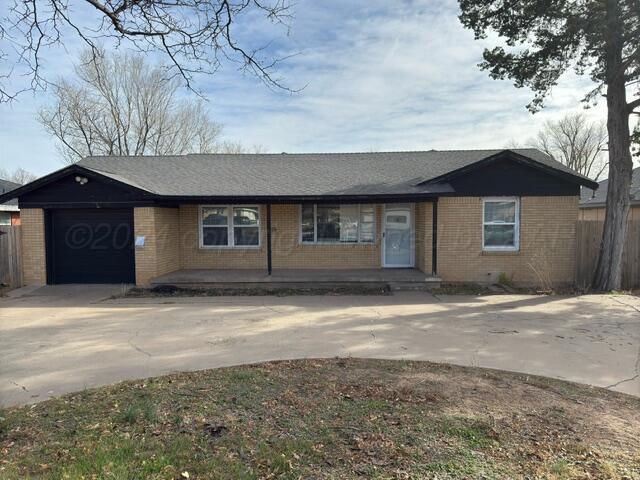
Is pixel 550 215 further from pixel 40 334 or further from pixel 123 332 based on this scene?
pixel 40 334

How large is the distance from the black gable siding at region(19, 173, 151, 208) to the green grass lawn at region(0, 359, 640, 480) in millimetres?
9032

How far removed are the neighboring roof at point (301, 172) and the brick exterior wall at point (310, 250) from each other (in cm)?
123

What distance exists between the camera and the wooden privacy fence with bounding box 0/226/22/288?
12.4m

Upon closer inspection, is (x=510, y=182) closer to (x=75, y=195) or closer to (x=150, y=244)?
(x=150, y=244)

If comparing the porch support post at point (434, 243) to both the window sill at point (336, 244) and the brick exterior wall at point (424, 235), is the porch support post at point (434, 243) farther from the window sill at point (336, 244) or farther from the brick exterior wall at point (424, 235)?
the window sill at point (336, 244)

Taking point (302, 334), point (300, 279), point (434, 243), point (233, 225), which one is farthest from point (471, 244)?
point (233, 225)

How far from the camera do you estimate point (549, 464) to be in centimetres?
329

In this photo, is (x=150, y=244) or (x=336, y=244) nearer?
(x=150, y=244)

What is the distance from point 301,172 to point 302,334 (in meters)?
8.51

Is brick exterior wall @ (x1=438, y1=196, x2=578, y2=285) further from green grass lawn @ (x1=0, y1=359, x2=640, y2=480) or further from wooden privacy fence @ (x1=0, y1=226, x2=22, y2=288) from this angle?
wooden privacy fence @ (x1=0, y1=226, x2=22, y2=288)

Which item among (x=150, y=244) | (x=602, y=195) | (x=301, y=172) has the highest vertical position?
(x=301, y=172)

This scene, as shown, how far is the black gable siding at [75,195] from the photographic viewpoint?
1270 centimetres

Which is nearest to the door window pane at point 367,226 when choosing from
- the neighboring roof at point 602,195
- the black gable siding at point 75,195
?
the black gable siding at point 75,195

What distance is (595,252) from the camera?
12789 mm
